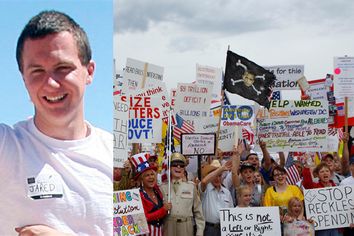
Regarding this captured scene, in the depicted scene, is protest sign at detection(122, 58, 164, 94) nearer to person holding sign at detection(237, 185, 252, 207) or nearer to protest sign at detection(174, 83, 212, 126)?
protest sign at detection(174, 83, 212, 126)

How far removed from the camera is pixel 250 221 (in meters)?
6.38

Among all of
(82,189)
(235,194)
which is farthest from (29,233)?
(235,194)

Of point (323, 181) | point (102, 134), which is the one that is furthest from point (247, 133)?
point (102, 134)

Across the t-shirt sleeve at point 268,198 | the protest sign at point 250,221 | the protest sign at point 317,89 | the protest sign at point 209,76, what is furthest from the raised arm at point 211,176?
the protest sign at point 317,89

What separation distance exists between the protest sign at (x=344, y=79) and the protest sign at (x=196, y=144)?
2.01 m

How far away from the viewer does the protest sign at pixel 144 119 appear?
6.89 meters

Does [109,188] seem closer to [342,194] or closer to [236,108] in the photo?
[342,194]

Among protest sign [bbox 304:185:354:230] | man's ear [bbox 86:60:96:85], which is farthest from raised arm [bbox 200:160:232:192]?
man's ear [bbox 86:60:96:85]

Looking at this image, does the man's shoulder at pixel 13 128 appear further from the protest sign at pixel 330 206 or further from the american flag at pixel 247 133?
the american flag at pixel 247 133

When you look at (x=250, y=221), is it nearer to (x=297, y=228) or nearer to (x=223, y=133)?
(x=297, y=228)

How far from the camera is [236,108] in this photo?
9023 millimetres

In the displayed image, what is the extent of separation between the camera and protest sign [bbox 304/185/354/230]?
21.6ft

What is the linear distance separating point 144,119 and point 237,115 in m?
2.42

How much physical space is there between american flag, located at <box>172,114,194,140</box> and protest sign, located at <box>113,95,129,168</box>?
2.90 metres
